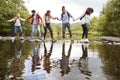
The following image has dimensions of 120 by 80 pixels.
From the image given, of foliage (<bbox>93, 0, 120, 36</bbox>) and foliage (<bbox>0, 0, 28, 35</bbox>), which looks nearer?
foliage (<bbox>0, 0, 28, 35</bbox>)

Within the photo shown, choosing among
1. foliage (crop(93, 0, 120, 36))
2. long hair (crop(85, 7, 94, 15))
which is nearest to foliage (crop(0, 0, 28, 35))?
foliage (crop(93, 0, 120, 36))

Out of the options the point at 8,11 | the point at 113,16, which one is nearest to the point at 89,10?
the point at 8,11

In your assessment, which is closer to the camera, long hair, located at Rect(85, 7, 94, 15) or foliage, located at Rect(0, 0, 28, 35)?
long hair, located at Rect(85, 7, 94, 15)

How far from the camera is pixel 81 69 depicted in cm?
784

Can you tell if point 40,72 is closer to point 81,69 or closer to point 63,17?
point 81,69

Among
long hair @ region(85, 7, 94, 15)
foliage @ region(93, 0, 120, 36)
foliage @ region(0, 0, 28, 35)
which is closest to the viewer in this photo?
long hair @ region(85, 7, 94, 15)

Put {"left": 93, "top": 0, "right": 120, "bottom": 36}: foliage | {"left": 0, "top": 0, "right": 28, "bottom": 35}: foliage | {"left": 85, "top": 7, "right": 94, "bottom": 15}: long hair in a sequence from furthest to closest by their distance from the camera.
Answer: {"left": 93, "top": 0, "right": 120, "bottom": 36}: foliage → {"left": 0, "top": 0, "right": 28, "bottom": 35}: foliage → {"left": 85, "top": 7, "right": 94, "bottom": 15}: long hair

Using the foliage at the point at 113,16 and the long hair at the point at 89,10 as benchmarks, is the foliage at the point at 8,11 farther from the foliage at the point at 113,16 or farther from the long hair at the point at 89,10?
the long hair at the point at 89,10

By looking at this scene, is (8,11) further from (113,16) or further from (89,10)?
(89,10)

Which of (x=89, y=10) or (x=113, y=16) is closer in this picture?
(x=89, y=10)

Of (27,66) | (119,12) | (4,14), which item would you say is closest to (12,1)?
(4,14)

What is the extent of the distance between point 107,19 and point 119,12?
6.62 meters

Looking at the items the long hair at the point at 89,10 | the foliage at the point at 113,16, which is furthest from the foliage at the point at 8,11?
the long hair at the point at 89,10

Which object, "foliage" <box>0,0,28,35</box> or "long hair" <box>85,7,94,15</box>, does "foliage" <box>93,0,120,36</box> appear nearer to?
"foliage" <box>0,0,28,35</box>
